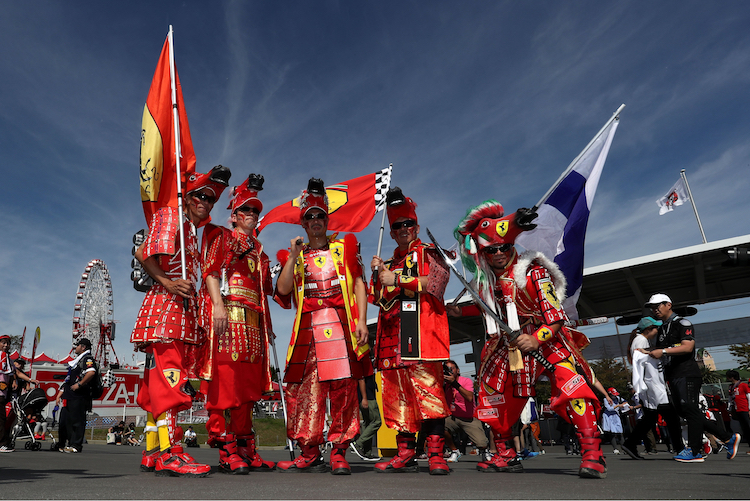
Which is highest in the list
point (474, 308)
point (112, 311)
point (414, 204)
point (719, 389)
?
point (112, 311)

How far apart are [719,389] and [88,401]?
1966 centimetres

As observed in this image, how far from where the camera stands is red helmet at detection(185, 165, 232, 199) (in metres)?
4.05

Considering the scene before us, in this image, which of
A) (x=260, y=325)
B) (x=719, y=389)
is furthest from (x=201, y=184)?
(x=719, y=389)

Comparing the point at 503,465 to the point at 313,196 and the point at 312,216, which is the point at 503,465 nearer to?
the point at 312,216

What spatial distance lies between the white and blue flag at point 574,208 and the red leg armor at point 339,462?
273 cm

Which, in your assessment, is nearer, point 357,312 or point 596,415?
point 596,415

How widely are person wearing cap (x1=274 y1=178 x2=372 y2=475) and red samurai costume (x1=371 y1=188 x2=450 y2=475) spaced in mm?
248

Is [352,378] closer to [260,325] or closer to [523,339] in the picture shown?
[260,325]

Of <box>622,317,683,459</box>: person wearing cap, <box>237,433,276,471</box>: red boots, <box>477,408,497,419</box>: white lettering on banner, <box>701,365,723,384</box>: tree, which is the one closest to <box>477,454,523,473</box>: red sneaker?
<box>477,408,497,419</box>: white lettering on banner

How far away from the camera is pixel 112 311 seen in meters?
34.6

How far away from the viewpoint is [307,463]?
4039mm

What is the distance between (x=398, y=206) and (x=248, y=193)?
1315 mm

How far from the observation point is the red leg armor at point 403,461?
404cm

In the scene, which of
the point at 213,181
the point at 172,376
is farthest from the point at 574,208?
the point at 172,376
